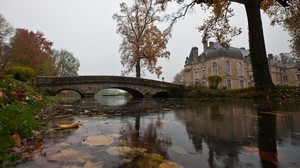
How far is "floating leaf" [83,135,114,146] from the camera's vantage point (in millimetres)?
2379

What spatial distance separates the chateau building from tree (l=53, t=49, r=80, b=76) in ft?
102

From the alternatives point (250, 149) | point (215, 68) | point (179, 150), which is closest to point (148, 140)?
point (179, 150)

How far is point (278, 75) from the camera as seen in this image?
59.3 meters

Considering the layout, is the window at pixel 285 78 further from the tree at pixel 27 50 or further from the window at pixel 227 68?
the tree at pixel 27 50

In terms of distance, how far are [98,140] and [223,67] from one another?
4454 cm

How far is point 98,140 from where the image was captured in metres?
2.53

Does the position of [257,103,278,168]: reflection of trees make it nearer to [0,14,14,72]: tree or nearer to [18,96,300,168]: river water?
[18,96,300,168]: river water

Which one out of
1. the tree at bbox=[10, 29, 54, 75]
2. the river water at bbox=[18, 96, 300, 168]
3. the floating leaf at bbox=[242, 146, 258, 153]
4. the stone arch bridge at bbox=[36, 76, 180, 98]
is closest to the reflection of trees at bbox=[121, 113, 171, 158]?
the river water at bbox=[18, 96, 300, 168]

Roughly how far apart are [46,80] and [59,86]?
123cm

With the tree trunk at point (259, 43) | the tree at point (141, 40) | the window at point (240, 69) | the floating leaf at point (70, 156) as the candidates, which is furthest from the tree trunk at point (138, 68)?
the window at point (240, 69)

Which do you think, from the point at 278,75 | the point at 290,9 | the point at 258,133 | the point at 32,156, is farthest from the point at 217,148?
the point at 278,75

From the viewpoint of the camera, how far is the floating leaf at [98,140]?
2.38 metres

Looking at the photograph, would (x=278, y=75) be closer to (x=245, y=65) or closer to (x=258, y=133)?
(x=245, y=65)

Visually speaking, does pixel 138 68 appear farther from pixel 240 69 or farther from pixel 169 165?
pixel 240 69
